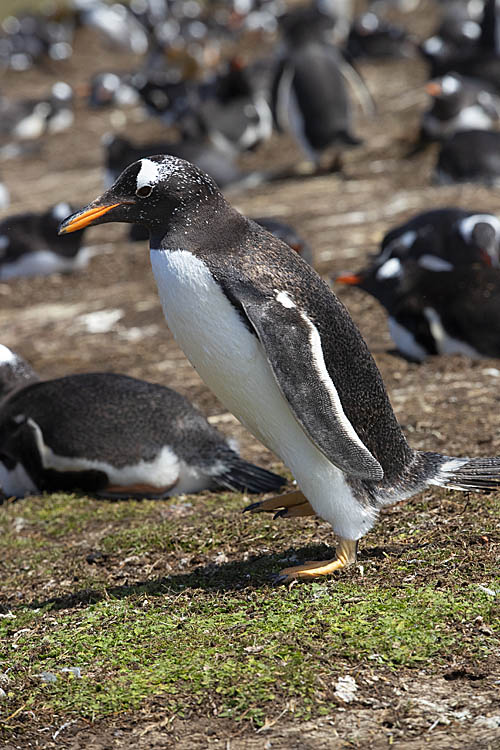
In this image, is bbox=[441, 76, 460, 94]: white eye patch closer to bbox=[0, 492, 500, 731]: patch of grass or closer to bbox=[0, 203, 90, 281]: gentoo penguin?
bbox=[0, 203, 90, 281]: gentoo penguin

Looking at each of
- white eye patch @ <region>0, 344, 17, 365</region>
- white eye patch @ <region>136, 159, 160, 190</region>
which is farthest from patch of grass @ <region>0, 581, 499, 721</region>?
white eye patch @ <region>0, 344, 17, 365</region>

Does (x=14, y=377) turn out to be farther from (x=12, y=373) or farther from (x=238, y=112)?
(x=238, y=112)

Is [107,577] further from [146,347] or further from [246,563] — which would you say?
[146,347]

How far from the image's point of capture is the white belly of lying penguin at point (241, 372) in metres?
3.53

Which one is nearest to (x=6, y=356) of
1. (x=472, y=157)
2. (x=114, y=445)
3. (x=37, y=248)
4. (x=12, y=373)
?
(x=12, y=373)

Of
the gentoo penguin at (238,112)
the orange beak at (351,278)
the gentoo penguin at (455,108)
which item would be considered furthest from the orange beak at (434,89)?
the orange beak at (351,278)

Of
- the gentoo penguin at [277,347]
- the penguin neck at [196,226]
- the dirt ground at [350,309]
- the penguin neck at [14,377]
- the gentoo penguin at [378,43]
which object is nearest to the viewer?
the dirt ground at [350,309]

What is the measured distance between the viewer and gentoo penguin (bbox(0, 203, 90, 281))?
9719 millimetres

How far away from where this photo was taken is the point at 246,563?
13.2 ft

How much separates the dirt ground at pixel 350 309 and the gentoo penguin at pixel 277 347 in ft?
2.56

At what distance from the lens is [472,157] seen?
35.1 ft

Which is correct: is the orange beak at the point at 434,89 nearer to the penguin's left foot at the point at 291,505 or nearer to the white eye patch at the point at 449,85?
the white eye patch at the point at 449,85

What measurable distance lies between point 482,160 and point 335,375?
761cm

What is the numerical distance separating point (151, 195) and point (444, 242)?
396cm
